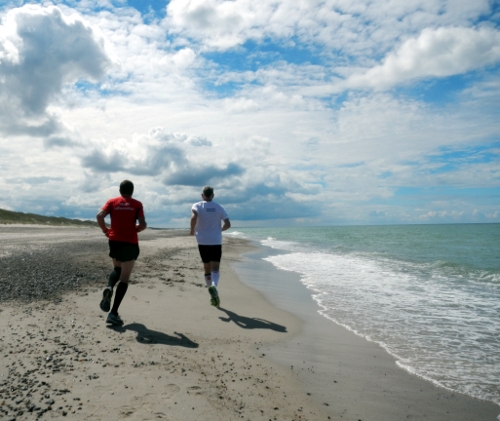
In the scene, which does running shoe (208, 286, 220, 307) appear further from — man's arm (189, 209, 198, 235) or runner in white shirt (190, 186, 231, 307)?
man's arm (189, 209, 198, 235)

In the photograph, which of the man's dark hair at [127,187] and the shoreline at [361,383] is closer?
the shoreline at [361,383]

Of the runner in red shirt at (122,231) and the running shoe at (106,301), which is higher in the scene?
the runner in red shirt at (122,231)

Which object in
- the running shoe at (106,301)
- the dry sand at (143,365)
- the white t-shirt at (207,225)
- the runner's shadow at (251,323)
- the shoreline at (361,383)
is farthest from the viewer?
the white t-shirt at (207,225)

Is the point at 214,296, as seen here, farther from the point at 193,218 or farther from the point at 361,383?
the point at 361,383

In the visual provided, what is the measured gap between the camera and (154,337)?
5.22m

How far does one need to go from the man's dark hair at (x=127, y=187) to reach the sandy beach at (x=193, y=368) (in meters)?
2.02

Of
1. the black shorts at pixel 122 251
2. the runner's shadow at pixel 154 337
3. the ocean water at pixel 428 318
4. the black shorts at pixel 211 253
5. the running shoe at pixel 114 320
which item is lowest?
the ocean water at pixel 428 318

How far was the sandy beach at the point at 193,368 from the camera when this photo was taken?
3.37 m

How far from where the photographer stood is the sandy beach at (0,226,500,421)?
11.0 ft

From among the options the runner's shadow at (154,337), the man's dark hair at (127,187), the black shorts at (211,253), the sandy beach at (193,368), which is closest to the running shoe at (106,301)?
the sandy beach at (193,368)

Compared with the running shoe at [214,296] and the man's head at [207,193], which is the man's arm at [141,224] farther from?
the running shoe at [214,296]

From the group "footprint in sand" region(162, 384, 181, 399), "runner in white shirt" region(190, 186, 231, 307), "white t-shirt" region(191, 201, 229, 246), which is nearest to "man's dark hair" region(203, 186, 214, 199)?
"runner in white shirt" region(190, 186, 231, 307)

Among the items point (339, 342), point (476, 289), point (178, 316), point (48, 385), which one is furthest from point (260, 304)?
point (476, 289)

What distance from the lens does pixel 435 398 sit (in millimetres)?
3984
